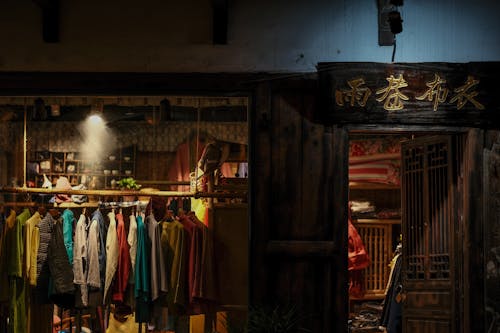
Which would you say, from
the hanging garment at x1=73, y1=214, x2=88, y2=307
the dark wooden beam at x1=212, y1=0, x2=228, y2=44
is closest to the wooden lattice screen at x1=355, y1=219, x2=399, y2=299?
the hanging garment at x1=73, y1=214, x2=88, y2=307

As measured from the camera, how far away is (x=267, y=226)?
22.5 feet

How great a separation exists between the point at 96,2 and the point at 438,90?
3530 millimetres

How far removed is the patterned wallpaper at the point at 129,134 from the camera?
32.7 feet

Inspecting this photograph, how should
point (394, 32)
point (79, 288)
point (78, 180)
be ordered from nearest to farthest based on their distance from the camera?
point (394, 32) → point (79, 288) → point (78, 180)

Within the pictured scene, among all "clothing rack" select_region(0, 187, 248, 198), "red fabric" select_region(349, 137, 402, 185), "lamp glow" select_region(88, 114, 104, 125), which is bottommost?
"clothing rack" select_region(0, 187, 248, 198)

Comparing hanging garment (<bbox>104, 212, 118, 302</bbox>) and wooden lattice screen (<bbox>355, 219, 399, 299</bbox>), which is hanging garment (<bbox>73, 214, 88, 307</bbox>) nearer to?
hanging garment (<bbox>104, 212, 118, 302</bbox>)

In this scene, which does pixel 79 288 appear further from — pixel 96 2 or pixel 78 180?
pixel 78 180

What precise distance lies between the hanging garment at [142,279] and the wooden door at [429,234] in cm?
276

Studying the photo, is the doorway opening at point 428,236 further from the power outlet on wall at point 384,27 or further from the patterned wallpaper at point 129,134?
the patterned wallpaper at point 129,134

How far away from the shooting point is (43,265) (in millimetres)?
7574

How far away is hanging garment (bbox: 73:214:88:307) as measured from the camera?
7.63 metres

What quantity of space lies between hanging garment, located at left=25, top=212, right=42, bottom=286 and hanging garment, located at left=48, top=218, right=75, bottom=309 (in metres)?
0.25

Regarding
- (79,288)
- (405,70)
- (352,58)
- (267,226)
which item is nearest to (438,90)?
(405,70)

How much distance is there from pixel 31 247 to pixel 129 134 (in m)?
4.05
